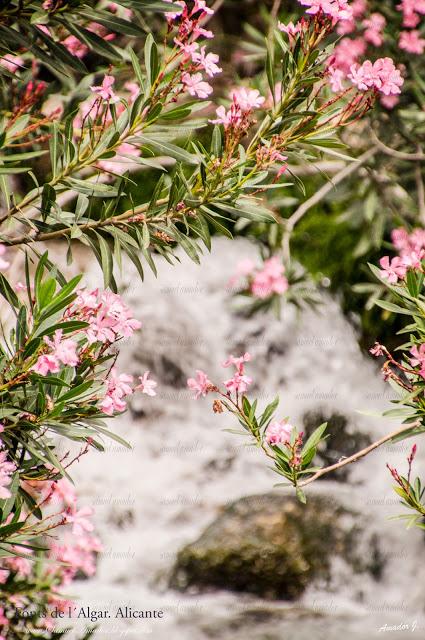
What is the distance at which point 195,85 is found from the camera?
1.47 meters

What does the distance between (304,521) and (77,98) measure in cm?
274

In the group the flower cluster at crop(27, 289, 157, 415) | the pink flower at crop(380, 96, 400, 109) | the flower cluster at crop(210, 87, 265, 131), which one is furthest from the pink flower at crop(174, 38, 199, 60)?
the pink flower at crop(380, 96, 400, 109)

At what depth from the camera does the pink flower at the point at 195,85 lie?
144cm

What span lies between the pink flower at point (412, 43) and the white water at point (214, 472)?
1592 mm

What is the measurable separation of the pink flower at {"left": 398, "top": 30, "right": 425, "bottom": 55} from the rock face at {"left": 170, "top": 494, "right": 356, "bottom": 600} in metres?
2.49

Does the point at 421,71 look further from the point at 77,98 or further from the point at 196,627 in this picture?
the point at 196,627

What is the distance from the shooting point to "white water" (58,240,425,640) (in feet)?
13.1

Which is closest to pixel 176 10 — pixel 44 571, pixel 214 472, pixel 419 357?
pixel 419 357

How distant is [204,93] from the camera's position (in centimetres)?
147

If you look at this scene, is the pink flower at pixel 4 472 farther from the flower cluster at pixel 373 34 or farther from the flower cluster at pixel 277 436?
the flower cluster at pixel 373 34

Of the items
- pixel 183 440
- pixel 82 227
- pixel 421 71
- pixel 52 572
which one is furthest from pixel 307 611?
pixel 82 227

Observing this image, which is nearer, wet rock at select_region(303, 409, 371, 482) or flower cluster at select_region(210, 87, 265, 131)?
flower cluster at select_region(210, 87, 265, 131)

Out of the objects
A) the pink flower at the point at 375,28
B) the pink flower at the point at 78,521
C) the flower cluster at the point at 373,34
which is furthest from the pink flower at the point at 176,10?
the pink flower at the point at 375,28

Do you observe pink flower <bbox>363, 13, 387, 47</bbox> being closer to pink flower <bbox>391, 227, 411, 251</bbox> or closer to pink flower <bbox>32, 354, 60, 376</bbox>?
pink flower <bbox>391, 227, 411, 251</bbox>
